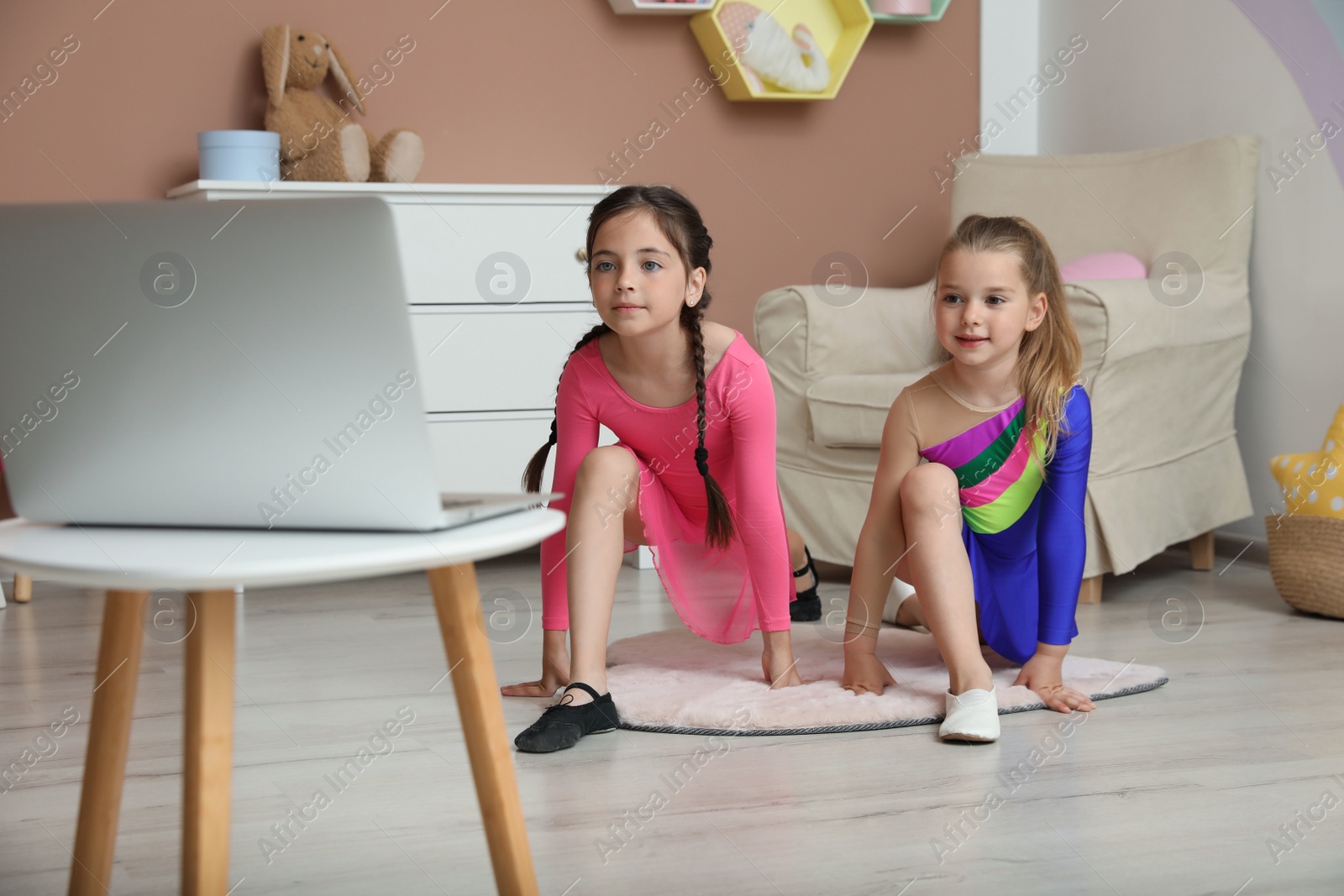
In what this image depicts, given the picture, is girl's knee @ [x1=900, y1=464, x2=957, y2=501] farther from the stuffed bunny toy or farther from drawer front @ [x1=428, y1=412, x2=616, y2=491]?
the stuffed bunny toy

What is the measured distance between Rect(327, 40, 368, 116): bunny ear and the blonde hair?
5.57ft

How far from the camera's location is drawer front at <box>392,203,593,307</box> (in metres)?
2.62

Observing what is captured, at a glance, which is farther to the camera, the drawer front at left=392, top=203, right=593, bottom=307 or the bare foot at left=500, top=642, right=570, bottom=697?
the drawer front at left=392, top=203, right=593, bottom=307

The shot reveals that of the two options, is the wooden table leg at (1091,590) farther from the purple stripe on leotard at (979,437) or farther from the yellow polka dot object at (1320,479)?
the purple stripe on leotard at (979,437)

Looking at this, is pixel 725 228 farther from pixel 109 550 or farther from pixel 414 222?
pixel 109 550

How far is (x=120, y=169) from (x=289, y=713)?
1.66 meters

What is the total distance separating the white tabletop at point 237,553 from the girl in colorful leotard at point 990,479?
923 millimetres

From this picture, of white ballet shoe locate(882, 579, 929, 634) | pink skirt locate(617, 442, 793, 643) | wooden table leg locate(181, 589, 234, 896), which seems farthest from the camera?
white ballet shoe locate(882, 579, 929, 634)

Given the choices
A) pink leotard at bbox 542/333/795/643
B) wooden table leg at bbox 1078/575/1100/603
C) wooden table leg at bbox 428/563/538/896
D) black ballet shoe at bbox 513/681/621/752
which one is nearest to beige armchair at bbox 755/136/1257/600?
wooden table leg at bbox 1078/575/1100/603

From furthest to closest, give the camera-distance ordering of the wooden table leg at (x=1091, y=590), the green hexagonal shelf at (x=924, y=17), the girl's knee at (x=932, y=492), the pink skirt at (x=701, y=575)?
1. the green hexagonal shelf at (x=924, y=17)
2. the wooden table leg at (x=1091, y=590)
3. the pink skirt at (x=701, y=575)
4. the girl's knee at (x=932, y=492)

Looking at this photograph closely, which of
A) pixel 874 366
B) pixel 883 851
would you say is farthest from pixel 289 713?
pixel 874 366

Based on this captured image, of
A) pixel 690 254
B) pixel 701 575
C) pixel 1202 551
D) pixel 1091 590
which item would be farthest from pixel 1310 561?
pixel 690 254

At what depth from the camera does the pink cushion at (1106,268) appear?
8.83ft

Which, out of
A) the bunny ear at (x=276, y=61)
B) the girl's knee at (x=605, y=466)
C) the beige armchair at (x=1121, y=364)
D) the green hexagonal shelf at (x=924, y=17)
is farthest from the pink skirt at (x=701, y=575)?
the green hexagonal shelf at (x=924, y=17)
